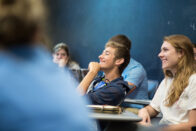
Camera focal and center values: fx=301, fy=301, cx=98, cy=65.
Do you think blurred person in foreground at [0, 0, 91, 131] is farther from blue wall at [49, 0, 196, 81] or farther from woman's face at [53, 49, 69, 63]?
woman's face at [53, 49, 69, 63]

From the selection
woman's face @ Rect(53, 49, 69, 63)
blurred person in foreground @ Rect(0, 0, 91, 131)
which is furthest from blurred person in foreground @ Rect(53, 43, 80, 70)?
blurred person in foreground @ Rect(0, 0, 91, 131)

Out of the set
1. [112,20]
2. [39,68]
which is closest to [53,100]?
[39,68]

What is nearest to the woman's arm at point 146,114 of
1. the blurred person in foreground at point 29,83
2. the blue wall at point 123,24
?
the blurred person in foreground at point 29,83

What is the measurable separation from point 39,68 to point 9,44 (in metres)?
0.08

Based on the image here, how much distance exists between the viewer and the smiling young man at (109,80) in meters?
2.13

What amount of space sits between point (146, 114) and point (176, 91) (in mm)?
272

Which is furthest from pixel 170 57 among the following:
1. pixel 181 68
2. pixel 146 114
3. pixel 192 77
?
pixel 146 114

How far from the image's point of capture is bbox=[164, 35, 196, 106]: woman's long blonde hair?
204cm

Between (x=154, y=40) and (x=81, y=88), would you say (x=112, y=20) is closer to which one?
(x=154, y=40)

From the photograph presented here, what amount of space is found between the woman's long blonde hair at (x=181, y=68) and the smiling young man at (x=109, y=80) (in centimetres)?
35

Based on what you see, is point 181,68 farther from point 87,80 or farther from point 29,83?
point 29,83

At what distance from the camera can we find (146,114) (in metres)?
2.13

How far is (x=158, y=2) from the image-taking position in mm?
4047

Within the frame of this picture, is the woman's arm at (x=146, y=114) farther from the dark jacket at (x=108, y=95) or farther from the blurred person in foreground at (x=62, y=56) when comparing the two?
the blurred person in foreground at (x=62, y=56)
